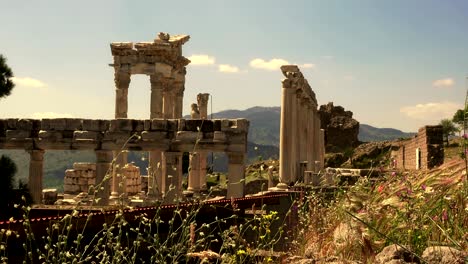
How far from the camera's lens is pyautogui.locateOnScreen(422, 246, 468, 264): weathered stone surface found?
436 cm

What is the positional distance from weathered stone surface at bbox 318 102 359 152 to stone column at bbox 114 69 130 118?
133 feet

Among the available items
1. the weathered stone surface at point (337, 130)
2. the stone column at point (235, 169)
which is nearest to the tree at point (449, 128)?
the weathered stone surface at point (337, 130)

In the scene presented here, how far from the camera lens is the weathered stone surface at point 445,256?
4.36 meters

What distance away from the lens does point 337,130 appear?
68125mm

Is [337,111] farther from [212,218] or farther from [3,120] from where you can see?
[212,218]

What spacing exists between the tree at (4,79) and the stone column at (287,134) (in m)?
11.8

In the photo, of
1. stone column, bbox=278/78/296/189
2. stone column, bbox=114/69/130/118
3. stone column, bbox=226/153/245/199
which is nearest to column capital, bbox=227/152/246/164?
stone column, bbox=226/153/245/199

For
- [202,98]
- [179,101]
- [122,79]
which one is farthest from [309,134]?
[122,79]

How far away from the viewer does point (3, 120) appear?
2444 centimetres

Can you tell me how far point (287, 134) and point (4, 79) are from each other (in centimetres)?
1239

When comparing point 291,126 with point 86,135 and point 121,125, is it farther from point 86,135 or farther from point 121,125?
point 86,135

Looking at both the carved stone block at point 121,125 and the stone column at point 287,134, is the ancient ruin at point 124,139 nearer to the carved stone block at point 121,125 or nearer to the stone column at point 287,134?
the carved stone block at point 121,125

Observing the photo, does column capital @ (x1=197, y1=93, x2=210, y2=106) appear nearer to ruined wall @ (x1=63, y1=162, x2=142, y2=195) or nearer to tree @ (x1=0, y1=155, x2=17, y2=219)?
ruined wall @ (x1=63, y1=162, x2=142, y2=195)

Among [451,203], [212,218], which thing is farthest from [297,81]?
[451,203]
